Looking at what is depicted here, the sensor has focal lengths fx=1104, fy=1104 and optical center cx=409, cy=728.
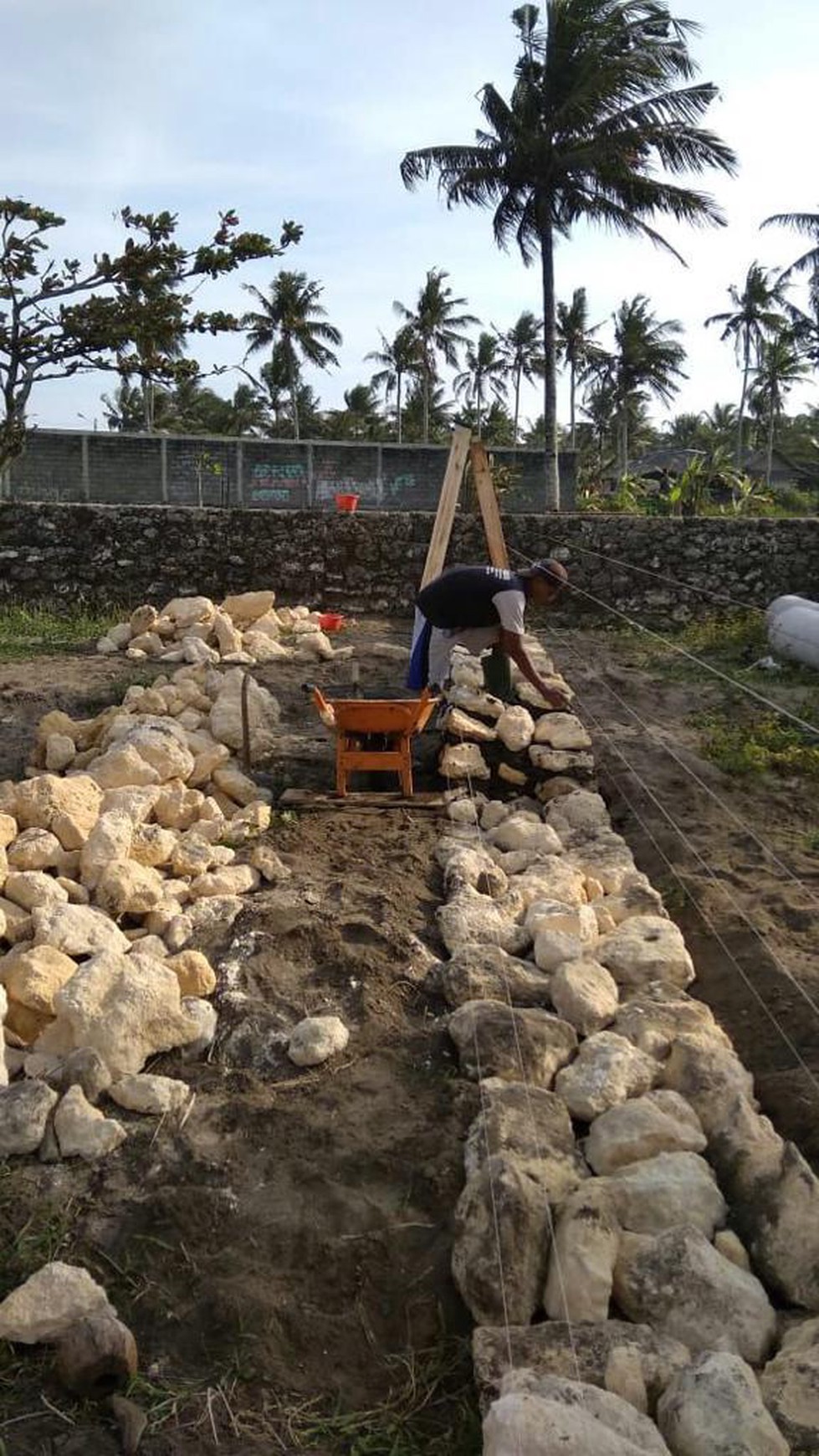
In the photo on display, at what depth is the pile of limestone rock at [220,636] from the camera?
8195 millimetres

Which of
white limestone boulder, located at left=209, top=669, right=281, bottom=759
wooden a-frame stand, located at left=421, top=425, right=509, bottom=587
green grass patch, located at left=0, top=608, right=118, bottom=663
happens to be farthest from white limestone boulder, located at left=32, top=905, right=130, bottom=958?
green grass patch, located at left=0, top=608, right=118, bottom=663

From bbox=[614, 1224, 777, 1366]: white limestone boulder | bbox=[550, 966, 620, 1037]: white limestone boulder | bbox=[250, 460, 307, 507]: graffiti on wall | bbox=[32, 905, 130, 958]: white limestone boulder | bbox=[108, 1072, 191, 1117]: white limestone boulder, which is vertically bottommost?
bbox=[614, 1224, 777, 1366]: white limestone boulder

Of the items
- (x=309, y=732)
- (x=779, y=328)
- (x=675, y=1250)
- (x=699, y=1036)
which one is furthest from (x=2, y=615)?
(x=779, y=328)

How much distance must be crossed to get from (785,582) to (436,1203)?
991 centimetres

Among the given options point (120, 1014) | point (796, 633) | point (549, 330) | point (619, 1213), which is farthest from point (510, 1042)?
point (549, 330)

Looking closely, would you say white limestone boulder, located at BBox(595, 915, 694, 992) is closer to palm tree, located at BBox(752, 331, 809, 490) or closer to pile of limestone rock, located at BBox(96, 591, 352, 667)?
pile of limestone rock, located at BBox(96, 591, 352, 667)

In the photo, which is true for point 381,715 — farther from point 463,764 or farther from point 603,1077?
point 603,1077

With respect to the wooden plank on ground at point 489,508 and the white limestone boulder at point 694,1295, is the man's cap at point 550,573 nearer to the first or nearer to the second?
the wooden plank on ground at point 489,508

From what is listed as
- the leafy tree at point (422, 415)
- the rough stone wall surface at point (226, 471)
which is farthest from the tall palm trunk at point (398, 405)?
the rough stone wall surface at point (226, 471)

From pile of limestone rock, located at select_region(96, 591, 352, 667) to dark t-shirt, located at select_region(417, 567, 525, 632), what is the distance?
7.08 feet

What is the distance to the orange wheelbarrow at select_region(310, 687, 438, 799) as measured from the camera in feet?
18.7

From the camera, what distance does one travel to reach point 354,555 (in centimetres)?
1136

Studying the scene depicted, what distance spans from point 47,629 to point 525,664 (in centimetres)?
528

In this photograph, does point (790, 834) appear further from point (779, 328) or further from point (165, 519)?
point (779, 328)
